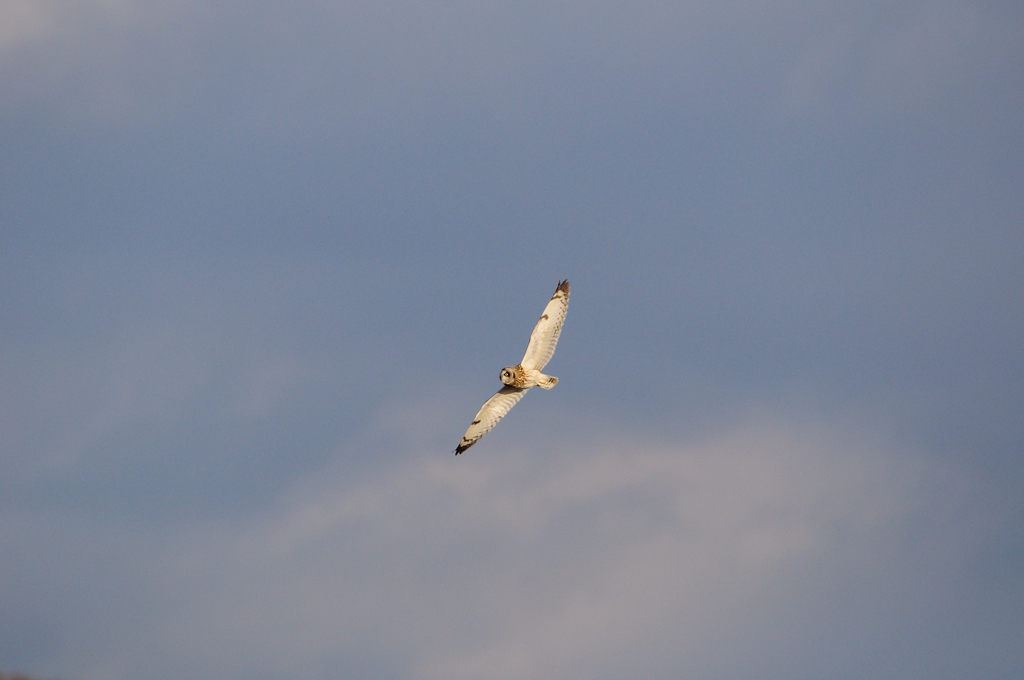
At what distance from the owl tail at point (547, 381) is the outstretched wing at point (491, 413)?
1.24 m

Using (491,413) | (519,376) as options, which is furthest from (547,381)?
(491,413)

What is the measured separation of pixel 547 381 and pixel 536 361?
1.33 metres

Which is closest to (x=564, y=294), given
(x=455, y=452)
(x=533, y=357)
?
(x=533, y=357)

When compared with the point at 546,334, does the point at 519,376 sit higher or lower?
lower

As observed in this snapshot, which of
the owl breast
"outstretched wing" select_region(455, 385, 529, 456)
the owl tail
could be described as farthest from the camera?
"outstretched wing" select_region(455, 385, 529, 456)

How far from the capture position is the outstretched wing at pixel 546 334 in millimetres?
47938

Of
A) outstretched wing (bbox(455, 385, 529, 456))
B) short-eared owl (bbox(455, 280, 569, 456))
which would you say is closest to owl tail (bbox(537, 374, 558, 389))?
short-eared owl (bbox(455, 280, 569, 456))

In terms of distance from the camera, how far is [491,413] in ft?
163

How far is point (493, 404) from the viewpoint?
49.3 metres

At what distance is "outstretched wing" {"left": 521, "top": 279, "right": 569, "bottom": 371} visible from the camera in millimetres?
47938

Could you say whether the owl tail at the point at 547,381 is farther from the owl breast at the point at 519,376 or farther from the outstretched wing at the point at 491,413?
the outstretched wing at the point at 491,413

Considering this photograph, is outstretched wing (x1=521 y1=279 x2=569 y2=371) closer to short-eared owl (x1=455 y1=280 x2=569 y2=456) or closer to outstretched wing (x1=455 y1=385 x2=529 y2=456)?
short-eared owl (x1=455 y1=280 x2=569 y2=456)

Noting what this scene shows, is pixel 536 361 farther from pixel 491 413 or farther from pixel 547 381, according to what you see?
pixel 491 413

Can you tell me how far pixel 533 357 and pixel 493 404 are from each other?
10.1ft
